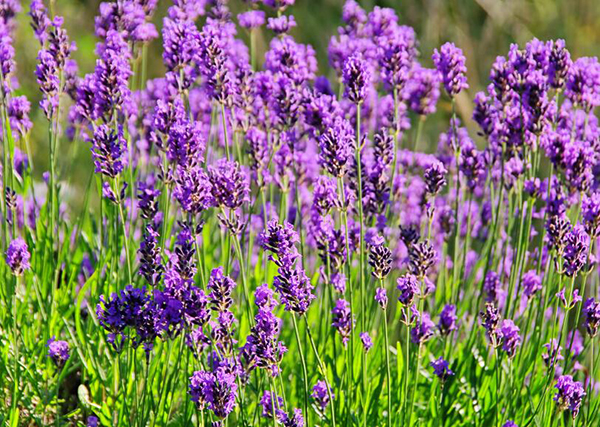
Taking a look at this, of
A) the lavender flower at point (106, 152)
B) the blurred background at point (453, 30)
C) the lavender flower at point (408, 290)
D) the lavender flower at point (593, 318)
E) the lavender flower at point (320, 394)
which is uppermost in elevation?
the blurred background at point (453, 30)

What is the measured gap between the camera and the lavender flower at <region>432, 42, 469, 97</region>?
2998mm

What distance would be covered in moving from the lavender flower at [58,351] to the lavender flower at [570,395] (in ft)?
5.49

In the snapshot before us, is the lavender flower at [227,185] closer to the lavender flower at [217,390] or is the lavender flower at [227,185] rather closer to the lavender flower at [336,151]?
the lavender flower at [336,151]

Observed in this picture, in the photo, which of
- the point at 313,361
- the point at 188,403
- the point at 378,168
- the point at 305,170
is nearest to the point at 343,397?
the point at 313,361

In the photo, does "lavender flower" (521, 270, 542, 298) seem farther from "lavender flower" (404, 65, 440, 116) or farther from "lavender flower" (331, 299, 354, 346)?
"lavender flower" (331, 299, 354, 346)

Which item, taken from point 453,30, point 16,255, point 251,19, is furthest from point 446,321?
point 453,30

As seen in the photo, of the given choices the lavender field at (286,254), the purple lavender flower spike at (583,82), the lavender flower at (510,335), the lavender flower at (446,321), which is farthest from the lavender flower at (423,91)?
the lavender flower at (510,335)

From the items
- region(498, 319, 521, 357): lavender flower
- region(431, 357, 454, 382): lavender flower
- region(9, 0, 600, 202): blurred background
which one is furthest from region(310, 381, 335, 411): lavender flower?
region(9, 0, 600, 202): blurred background

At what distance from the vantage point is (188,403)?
2.84 meters

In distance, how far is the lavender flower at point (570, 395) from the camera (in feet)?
8.02

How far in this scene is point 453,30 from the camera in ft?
30.2

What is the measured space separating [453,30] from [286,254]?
7626 millimetres

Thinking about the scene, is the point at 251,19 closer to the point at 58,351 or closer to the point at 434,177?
the point at 434,177

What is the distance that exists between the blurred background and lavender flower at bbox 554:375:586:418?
13.6 ft
